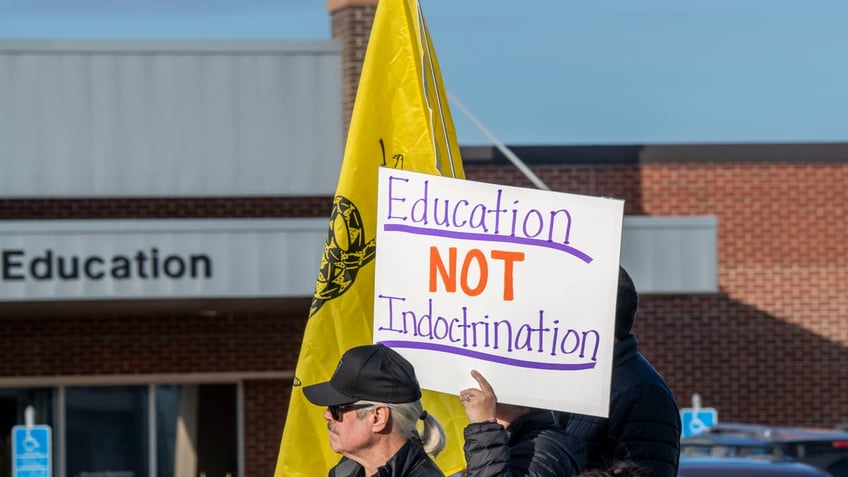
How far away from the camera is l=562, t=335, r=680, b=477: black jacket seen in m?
4.46

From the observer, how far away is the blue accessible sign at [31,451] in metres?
15.8

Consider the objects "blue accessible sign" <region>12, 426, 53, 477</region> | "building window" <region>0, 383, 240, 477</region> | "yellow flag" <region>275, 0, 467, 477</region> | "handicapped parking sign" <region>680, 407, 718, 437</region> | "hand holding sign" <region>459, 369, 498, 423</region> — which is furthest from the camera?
"building window" <region>0, 383, 240, 477</region>

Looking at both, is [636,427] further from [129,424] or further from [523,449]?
[129,424]

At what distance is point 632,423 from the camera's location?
14.8 ft

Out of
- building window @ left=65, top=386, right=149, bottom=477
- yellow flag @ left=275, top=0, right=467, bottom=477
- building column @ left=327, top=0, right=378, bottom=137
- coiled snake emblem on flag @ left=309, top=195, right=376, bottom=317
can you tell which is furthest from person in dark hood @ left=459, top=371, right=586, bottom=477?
building window @ left=65, top=386, right=149, bottom=477

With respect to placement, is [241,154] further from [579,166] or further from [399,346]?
[399,346]

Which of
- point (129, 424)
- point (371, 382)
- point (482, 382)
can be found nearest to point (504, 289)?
point (482, 382)

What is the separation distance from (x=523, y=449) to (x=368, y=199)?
154cm

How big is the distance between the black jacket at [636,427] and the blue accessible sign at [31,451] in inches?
479

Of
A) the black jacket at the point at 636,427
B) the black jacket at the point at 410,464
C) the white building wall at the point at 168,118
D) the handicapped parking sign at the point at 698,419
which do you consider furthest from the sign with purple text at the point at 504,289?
the white building wall at the point at 168,118

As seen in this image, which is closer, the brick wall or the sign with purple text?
the sign with purple text

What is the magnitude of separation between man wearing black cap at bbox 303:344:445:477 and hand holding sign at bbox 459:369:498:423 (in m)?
0.16

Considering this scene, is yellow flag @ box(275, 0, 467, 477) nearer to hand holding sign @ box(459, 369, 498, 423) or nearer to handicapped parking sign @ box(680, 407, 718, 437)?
hand holding sign @ box(459, 369, 498, 423)

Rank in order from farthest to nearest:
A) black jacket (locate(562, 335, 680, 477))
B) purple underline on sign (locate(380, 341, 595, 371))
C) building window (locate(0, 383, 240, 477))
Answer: building window (locate(0, 383, 240, 477))
black jacket (locate(562, 335, 680, 477))
purple underline on sign (locate(380, 341, 595, 371))
